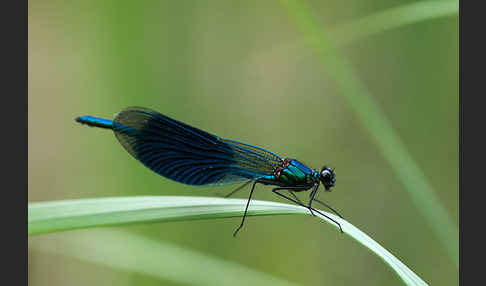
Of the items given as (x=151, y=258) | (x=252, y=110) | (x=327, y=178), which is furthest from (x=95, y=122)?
(x=252, y=110)

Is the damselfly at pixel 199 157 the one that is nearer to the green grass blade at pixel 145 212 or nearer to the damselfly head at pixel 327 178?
the damselfly head at pixel 327 178

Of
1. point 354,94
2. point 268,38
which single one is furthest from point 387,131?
point 268,38

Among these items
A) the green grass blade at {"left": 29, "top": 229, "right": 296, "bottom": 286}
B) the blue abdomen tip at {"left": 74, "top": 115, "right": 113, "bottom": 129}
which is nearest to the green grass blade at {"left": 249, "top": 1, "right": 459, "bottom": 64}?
the blue abdomen tip at {"left": 74, "top": 115, "right": 113, "bottom": 129}

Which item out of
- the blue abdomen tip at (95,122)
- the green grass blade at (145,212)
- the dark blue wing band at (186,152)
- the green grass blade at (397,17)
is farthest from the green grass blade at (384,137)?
the blue abdomen tip at (95,122)

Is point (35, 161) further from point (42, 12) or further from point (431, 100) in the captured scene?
point (431, 100)

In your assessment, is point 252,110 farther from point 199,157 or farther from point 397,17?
point 397,17

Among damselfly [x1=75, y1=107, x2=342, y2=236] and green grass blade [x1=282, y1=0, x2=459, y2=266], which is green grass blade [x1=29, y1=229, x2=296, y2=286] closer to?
damselfly [x1=75, y1=107, x2=342, y2=236]
